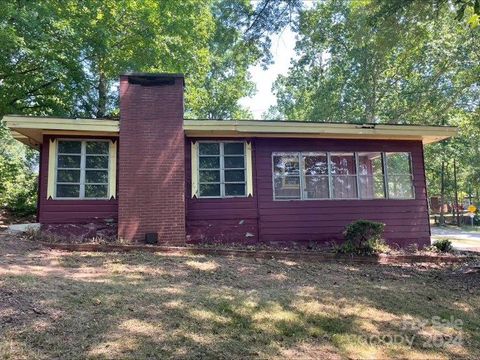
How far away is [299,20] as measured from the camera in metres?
9.41

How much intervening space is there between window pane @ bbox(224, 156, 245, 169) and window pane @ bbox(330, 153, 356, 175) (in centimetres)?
239

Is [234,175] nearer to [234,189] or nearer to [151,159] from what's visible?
[234,189]

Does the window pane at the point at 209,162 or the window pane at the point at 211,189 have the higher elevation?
the window pane at the point at 209,162

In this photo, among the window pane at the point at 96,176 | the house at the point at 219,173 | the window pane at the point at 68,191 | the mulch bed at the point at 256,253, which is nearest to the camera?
the mulch bed at the point at 256,253

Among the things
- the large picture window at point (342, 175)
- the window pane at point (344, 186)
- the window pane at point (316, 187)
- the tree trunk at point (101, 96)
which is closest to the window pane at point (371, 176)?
the large picture window at point (342, 175)

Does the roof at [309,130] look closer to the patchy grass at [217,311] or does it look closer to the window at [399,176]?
the window at [399,176]

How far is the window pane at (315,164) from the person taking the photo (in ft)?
33.0

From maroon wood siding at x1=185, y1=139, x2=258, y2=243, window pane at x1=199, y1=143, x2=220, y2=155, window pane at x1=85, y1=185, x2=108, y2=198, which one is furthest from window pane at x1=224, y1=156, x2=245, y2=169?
window pane at x1=85, y1=185, x2=108, y2=198

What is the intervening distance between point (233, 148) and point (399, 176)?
459 cm

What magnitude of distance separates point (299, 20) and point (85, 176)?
630 cm

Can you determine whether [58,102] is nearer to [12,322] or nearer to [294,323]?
[12,322]

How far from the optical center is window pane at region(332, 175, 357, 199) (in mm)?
10133

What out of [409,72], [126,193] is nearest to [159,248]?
[126,193]

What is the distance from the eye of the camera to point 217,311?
4.39 metres
